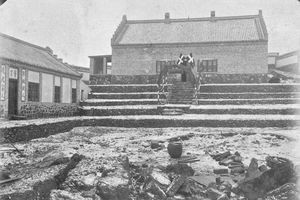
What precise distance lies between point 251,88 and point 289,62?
20.7 metres

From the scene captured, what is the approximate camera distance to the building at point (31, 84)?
16516 millimetres

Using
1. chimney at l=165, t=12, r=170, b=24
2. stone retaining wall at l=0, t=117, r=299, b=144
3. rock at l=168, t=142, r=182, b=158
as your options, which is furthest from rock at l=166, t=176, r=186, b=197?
chimney at l=165, t=12, r=170, b=24

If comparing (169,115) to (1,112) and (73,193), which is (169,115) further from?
(73,193)

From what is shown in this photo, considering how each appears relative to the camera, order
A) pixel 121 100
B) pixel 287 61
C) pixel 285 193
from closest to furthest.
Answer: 1. pixel 285 193
2. pixel 121 100
3. pixel 287 61

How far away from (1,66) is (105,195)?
12.8 m

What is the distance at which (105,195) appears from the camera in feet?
18.3

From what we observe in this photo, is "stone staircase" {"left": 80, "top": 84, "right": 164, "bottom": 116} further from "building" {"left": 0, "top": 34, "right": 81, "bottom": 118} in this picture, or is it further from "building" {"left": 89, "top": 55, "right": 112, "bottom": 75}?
"building" {"left": 89, "top": 55, "right": 112, "bottom": 75}

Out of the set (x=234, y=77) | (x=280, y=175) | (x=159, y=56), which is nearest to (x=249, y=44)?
(x=234, y=77)

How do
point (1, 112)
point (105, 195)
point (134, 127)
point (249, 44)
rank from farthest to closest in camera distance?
1. point (249, 44)
2. point (134, 127)
3. point (1, 112)
4. point (105, 195)

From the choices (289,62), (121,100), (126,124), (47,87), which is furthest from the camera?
(289,62)

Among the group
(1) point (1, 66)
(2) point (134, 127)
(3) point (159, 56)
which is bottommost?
(2) point (134, 127)

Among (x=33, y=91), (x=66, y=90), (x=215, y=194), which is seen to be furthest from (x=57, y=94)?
(x=215, y=194)

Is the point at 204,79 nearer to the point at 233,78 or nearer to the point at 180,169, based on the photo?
the point at 233,78

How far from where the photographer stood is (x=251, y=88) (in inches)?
973
